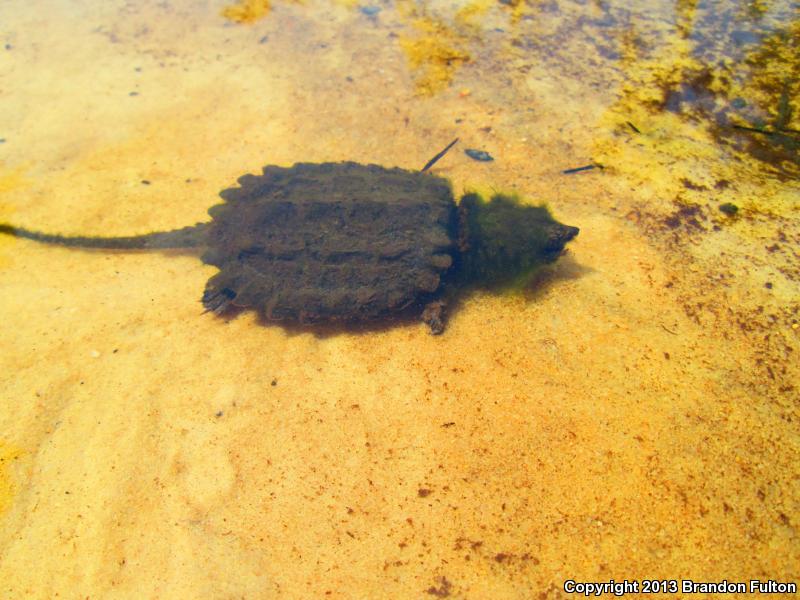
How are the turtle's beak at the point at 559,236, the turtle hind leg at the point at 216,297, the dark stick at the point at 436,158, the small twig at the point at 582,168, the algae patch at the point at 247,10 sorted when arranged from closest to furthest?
the turtle's beak at the point at 559,236, the turtle hind leg at the point at 216,297, the small twig at the point at 582,168, the dark stick at the point at 436,158, the algae patch at the point at 247,10

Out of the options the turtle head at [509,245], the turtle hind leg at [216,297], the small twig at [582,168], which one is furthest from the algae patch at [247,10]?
A: the turtle head at [509,245]

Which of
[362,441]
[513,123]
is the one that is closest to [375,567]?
[362,441]

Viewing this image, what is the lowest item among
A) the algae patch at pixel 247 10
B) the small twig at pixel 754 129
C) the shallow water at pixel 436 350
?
the shallow water at pixel 436 350

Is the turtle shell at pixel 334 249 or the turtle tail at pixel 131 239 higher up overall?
the turtle shell at pixel 334 249

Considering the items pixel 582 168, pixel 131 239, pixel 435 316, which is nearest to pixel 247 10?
pixel 131 239

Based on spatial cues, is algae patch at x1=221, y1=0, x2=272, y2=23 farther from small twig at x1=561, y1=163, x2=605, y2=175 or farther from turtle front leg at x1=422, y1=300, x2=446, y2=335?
turtle front leg at x1=422, y1=300, x2=446, y2=335

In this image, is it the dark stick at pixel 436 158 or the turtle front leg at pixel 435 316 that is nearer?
the turtle front leg at pixel 435 316

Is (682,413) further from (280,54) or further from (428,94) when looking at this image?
(280,54)

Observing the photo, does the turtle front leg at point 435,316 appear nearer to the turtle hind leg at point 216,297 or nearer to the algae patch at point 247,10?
the turtle hind leg at point 216,297

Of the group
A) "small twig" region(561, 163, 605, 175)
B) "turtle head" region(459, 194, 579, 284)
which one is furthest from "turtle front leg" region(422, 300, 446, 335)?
"small twig" region(561, 163, 605, 175)
